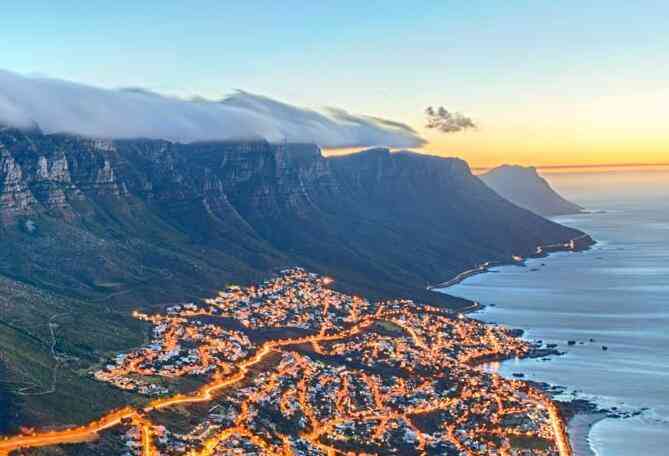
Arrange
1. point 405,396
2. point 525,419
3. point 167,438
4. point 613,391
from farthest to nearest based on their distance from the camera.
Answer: point 613,391, point 405,396, point 525,419, point 167,438

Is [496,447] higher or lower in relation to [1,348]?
lower

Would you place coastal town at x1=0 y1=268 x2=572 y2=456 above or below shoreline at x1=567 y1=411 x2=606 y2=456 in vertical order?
above

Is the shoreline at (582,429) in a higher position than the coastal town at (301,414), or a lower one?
lower

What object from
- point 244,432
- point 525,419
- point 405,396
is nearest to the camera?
point 244,432

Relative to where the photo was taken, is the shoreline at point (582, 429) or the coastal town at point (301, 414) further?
the shoreline at point (582, 429)

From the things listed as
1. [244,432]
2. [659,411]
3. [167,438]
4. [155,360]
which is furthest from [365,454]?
[659,411]

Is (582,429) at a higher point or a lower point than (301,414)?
lower

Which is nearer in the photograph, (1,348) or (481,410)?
(1,348)

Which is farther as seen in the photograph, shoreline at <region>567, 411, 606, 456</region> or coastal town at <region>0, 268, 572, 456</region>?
shoreline at <region>567, 411, 606, 456</region>

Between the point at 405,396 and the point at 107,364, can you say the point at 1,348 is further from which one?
the point at 405,396

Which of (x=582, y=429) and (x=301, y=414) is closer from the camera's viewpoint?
(x=301, y=414)
